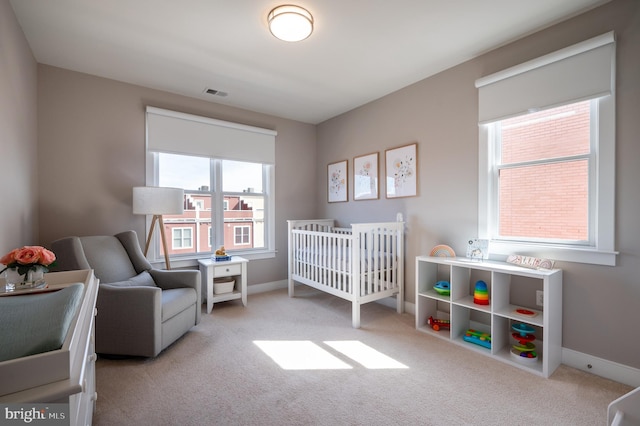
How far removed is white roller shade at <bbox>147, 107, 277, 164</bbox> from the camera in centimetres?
312

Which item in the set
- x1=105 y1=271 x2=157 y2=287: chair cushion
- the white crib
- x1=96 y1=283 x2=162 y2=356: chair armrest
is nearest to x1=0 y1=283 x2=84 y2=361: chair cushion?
x1=96 y1=283 x2=162 y2=356: chair armrest

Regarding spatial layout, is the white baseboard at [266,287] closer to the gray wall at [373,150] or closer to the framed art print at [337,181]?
the gray wall at [373,150]

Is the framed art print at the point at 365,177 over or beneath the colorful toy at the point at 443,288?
over

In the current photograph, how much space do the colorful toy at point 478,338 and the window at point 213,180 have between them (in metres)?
2.54

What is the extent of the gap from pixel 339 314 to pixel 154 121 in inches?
113

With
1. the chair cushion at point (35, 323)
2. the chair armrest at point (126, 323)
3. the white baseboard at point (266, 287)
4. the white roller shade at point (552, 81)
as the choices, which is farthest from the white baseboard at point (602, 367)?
the white baseboard at point (266, 287)

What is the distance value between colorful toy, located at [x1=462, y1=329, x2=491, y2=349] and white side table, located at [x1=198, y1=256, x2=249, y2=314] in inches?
89.1

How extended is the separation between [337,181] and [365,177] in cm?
54

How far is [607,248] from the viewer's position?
1.87 meters

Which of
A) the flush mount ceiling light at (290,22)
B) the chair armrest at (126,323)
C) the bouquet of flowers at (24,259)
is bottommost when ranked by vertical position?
the chair armrest at (126,323)

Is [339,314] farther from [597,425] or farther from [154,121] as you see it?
[154,121]

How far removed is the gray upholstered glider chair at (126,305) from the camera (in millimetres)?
2055

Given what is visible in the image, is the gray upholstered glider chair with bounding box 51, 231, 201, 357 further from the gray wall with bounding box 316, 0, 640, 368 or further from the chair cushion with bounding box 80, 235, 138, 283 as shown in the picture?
the gray wall with bounding box 316, 0, 640, 368

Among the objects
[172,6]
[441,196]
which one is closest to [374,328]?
[441,196]
